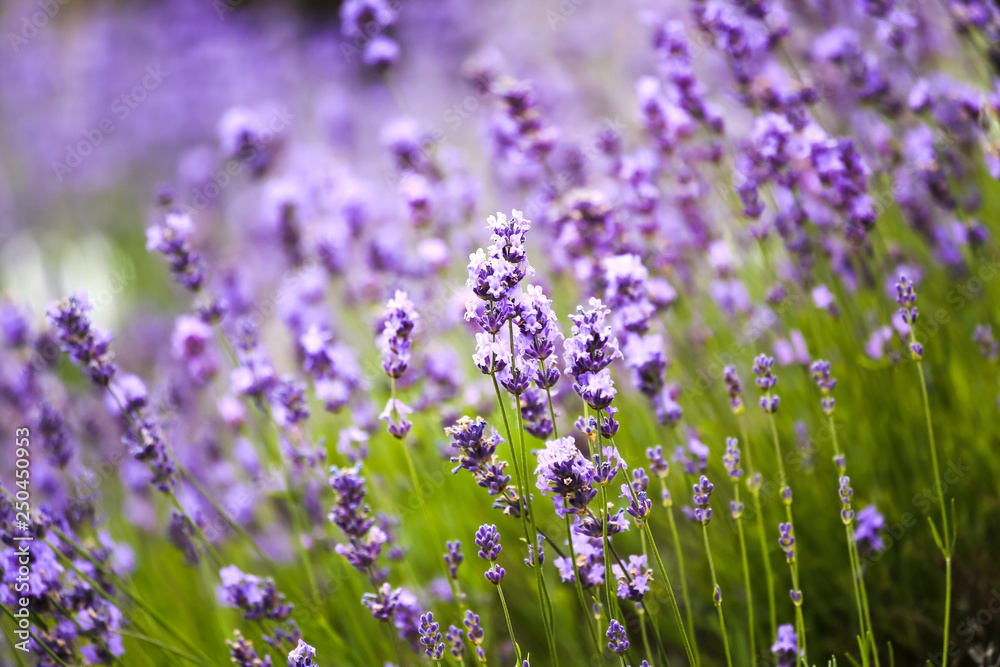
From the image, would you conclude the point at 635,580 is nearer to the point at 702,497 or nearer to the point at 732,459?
the point at 702,497

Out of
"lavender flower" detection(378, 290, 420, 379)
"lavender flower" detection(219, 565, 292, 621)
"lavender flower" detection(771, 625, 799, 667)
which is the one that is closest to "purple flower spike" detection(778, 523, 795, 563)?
"lavender flower" detection(771, 625, 799, 667)

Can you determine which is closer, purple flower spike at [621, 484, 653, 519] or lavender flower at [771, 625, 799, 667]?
purple flower spike at [621, 484, 653, 519]

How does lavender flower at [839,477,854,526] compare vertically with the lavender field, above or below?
below

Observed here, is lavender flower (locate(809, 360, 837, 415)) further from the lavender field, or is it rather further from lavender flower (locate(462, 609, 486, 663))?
lavender flower (locate(462, 609, 486, 663))

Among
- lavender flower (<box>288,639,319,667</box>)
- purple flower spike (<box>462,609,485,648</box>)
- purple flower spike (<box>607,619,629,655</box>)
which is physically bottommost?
purple flower spike (<box>607,619,629,655</box>)

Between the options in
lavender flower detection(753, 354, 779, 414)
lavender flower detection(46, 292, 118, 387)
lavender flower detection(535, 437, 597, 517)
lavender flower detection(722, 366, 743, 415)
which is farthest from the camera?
lavender flower detection(46, 292, 118, 387)

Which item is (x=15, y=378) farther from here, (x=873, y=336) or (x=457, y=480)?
(x=873, y=336)

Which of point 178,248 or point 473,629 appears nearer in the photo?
point 473,629

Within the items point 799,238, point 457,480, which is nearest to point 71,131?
point 457,480

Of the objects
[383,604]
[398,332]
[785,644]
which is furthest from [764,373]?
[383,604]
